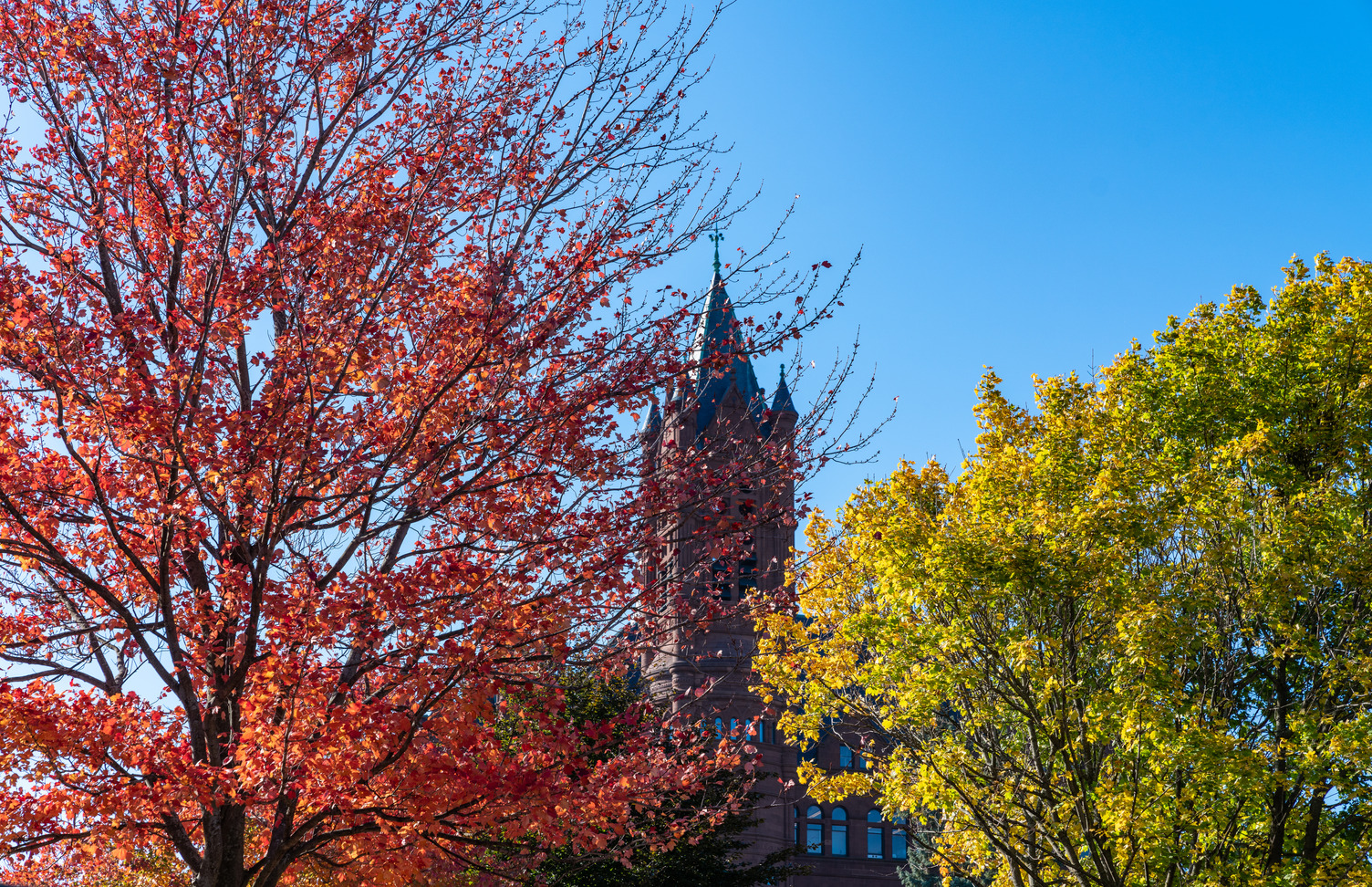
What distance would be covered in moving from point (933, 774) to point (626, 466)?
738 cm

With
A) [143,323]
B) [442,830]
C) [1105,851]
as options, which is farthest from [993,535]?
[143,323]

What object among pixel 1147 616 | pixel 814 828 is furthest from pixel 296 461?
pixel 814 828

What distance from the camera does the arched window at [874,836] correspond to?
6316cm

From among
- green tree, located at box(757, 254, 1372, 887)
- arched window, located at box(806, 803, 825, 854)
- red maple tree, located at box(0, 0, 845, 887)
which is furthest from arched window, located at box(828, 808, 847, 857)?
red maple tree, located at box(0, 0, 845, 887)

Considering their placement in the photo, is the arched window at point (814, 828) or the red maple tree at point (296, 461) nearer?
the red maple tree at point (296, 461)

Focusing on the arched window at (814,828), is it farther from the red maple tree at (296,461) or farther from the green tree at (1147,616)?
the red maple tree at (296,461)

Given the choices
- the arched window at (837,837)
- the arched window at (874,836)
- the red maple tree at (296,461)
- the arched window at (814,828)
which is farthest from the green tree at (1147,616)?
the arched window at (874,836)

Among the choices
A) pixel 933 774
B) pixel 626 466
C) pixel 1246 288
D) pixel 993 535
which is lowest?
pixel 933 774

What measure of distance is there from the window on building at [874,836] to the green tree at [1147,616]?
50.0m

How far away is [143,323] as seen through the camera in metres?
8.25

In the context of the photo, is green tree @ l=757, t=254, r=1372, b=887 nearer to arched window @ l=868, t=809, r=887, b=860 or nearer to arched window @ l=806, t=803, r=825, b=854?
arched window @ l=806, t=803, r=825, b=854

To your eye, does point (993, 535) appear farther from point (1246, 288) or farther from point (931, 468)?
point (1246, 288)

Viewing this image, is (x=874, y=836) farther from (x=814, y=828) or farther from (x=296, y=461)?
(x=296, y=461)

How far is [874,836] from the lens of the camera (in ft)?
209
